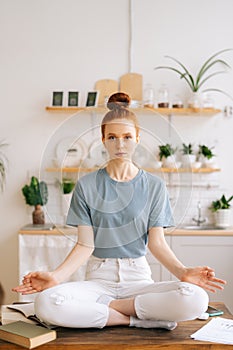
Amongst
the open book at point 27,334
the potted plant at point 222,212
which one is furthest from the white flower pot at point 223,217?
the open book at point 27,334

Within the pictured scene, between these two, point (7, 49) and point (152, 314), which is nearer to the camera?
point (152, 314)

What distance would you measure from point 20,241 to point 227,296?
4.57ft

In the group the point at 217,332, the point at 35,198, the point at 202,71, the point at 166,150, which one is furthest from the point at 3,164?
the point at 217,332

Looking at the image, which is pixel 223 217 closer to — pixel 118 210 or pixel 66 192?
pixel 66 192

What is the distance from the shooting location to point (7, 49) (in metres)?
4.38

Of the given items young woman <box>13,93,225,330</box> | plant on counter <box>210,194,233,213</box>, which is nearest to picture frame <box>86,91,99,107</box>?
plant on counter <box>210,194,233,213</box>

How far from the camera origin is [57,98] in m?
4.30

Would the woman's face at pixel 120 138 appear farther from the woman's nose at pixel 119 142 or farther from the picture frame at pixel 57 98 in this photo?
the picture frame at pixel 57 98

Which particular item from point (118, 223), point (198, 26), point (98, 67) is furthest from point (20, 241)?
point (198, 26)

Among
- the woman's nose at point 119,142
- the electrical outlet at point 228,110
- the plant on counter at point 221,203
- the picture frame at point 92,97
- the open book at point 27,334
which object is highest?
the picture frame at point 92,97

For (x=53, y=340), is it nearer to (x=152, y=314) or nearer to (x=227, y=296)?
(x=152, y=314)

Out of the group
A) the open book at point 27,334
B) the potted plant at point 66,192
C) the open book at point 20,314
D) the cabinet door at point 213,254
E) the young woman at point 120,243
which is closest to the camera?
the open book at point 27,334

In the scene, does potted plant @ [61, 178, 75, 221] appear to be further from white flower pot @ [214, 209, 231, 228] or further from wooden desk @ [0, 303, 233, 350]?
white flower pot @ [214, 209, 231, 228]

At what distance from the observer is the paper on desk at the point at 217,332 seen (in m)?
2.18
